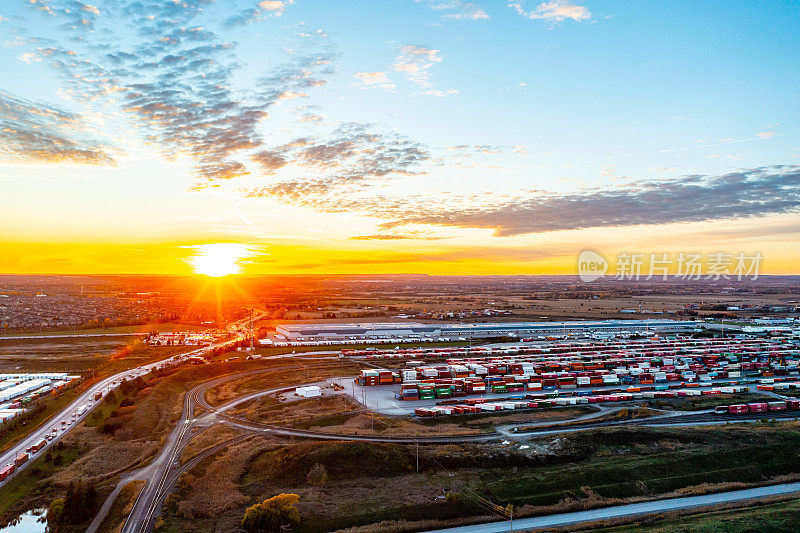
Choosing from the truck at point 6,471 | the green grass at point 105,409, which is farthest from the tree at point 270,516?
the green grass at point 105,409

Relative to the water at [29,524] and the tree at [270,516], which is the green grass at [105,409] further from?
the tree at [270,516]

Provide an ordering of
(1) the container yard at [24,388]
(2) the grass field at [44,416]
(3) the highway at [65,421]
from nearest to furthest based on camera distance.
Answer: (3) the highway at [65,421], (2) the grass field at [44,416], (1) the container yard at [24,388]

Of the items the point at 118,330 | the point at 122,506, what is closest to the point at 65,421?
the point at 122,506

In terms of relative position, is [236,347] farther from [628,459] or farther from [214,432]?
[628,459]

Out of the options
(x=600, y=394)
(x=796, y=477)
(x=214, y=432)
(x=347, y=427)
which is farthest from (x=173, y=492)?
(x=600, y=394)

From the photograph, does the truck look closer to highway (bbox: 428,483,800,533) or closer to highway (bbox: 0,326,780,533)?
highway (bbox: 0,326,780,533)

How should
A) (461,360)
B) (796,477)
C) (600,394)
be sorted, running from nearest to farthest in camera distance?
1. (796,477)
2. (600,394)
3. (461,360)
